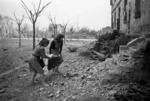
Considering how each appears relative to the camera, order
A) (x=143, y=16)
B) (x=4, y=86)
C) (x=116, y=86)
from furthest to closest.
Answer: (x=143, y=16), (x=4, y=86), (x=116, y=86)

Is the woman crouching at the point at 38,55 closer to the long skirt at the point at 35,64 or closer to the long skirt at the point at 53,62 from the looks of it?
the long skirt at the point at 35,64

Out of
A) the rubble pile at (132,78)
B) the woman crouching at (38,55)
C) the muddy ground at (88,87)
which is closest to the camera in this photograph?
the rubble pile at (132,78)

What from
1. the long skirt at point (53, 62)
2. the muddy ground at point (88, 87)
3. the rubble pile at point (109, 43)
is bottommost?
the muddy ground at point (88, 87)

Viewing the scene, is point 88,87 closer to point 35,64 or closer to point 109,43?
point 35,64

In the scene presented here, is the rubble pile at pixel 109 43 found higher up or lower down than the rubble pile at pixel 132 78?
higher up

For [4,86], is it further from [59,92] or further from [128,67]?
[128,67]

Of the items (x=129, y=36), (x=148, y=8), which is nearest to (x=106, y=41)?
(x=129, y=36)

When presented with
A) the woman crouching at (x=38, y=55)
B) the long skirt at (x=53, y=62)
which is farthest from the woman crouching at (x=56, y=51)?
the woman crouching at (x=38, y=55)

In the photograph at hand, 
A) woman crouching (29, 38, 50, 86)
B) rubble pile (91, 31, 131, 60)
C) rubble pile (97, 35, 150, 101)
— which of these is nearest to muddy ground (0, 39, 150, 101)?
rubble pile (97, 35, 150, 101)

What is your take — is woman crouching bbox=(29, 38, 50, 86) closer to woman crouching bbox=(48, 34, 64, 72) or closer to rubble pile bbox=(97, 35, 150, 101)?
woman crouching bbox=(48, 34, 64, 72)

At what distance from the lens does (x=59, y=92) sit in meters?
4.20

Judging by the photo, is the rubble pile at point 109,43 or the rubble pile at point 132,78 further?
the rubble pile at point 109,43

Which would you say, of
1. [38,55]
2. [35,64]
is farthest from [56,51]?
[35,64]

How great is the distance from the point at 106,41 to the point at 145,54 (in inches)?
187
